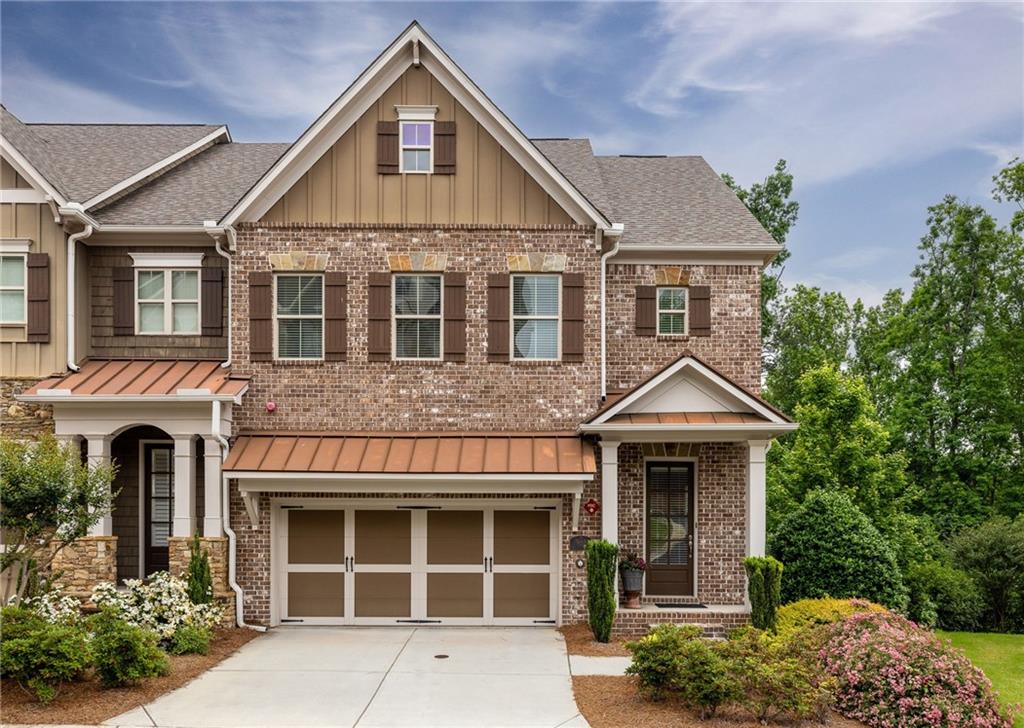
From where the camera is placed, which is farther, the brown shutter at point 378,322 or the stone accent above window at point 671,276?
the stone accent above window at point 671,276

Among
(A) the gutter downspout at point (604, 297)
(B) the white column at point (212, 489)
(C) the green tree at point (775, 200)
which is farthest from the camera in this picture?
(C) the green tree at point (775, 200)

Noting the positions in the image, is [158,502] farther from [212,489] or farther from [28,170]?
[28,170]

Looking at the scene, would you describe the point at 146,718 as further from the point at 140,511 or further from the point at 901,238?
the point at 901,238

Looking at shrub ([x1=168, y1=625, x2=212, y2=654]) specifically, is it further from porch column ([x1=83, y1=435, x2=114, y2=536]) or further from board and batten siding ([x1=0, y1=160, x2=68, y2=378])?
board and batten siding ([x1=0, y1=160, x2=68, y2=378])

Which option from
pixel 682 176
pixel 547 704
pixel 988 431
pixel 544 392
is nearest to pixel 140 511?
pixel 544 392

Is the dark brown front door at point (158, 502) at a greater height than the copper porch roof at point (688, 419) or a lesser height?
lesser

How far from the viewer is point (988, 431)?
88.7 ft

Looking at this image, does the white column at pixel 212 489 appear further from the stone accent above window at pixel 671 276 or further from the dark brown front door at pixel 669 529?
the stone accent above window at pixel 671 276

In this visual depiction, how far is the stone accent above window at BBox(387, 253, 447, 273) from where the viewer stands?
1417 cm

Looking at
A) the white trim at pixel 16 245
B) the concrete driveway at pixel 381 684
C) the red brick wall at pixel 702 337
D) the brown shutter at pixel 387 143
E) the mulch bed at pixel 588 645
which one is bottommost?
the mulch bed at pixel 588 645

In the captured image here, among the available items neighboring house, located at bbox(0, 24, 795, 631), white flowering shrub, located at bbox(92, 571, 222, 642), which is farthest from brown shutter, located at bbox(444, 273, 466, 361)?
white flowering shrub, located at bbox(92, 571, 222, 642)

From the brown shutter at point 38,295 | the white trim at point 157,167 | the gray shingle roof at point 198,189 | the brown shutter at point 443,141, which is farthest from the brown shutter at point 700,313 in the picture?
the brown shutter at point 38,295

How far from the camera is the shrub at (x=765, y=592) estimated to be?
1273cm

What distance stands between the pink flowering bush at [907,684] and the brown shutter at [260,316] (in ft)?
33.8
